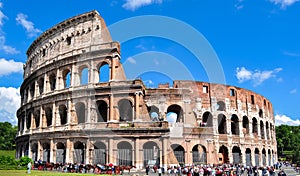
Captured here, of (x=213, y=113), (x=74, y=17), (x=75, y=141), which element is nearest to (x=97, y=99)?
(x=75, y=141)

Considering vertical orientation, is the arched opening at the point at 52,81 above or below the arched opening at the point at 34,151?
above

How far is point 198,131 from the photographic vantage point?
27609 millimetres

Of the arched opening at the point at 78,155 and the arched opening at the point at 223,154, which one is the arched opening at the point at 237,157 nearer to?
the arched opening at the point at 223,154

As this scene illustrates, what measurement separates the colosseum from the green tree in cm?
3743

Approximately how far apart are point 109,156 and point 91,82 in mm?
7614

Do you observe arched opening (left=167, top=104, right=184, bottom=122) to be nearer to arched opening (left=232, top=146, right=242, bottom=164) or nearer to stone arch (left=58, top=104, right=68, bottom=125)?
arched opening (left=232, top=146, right=242, bottom=164)

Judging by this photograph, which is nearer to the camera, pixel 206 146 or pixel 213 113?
pixel 206 146

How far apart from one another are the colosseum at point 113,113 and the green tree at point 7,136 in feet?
123

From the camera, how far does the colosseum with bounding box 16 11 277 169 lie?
24719mm

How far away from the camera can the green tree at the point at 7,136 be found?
224 ft

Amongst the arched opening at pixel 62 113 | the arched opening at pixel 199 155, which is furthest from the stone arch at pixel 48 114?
the arched opening at pixel 199 155

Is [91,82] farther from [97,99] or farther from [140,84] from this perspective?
[140,84]

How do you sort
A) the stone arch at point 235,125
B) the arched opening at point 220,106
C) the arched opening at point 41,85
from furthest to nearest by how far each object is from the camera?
the stone arch at point 235,125 < the arched opening at point 220,106 < the arched opening at point 41,85

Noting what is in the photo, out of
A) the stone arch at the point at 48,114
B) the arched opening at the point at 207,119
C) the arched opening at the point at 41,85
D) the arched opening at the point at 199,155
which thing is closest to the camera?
the arched opening at the point at 199,155
